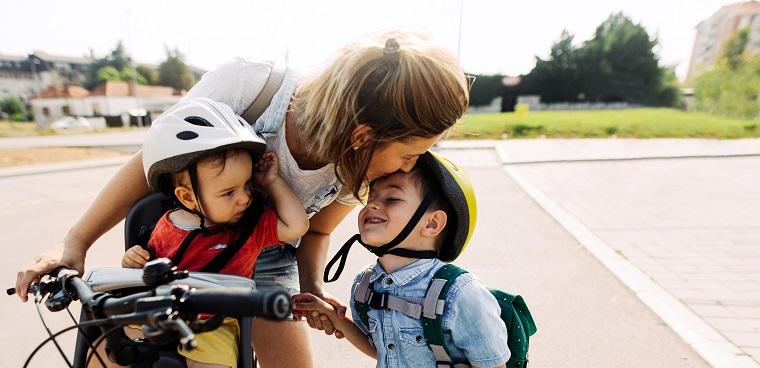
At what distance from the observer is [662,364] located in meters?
2.67

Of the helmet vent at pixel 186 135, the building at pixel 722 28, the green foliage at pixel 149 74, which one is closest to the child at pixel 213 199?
the helmet vent at pixel 186 135

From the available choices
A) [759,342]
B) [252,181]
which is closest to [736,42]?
[759,342]

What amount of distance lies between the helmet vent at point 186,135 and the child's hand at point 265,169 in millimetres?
281

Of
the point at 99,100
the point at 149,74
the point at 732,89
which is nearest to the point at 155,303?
the point at 732,89

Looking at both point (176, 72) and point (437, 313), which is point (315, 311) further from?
point (176, 72)

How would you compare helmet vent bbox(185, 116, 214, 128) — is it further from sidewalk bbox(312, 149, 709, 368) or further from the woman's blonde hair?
sidewalk bbox(312, 149, 709, 368)

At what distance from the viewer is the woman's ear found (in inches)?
48.2

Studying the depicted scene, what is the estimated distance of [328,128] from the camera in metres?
1.25

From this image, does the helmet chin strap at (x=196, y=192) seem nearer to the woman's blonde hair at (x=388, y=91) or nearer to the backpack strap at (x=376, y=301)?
the woman's blonde hair at (x=388, y=91)

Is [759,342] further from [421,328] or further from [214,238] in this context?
[214,238]

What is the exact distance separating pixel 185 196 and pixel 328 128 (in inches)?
18.6

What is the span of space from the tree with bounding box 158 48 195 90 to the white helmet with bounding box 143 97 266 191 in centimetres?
6146

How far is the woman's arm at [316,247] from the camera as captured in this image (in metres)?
1.84

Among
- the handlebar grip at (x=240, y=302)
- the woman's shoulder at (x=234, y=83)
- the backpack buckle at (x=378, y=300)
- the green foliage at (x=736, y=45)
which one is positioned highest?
the green foliage at (x=736, y=45)
